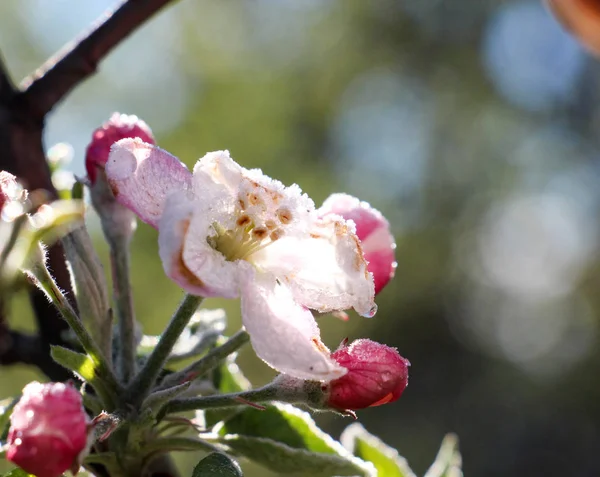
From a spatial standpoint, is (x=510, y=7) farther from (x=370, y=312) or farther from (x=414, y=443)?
(x=370, y=312)

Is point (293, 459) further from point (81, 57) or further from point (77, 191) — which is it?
point (81, 57)

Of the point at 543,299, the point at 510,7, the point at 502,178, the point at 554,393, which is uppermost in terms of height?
the point at 510,7

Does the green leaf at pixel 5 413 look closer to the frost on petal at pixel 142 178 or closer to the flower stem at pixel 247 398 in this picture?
the flower stem at pixel 247 398

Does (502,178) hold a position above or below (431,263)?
above

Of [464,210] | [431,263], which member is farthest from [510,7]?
[431,263]

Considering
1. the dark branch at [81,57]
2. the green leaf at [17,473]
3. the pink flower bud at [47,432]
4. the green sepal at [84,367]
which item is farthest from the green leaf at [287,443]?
the dark branch at [81,57]

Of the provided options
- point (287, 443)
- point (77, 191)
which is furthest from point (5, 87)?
point (287, 443)

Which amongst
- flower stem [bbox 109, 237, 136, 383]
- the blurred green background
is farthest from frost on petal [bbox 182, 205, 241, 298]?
the blurred green background
